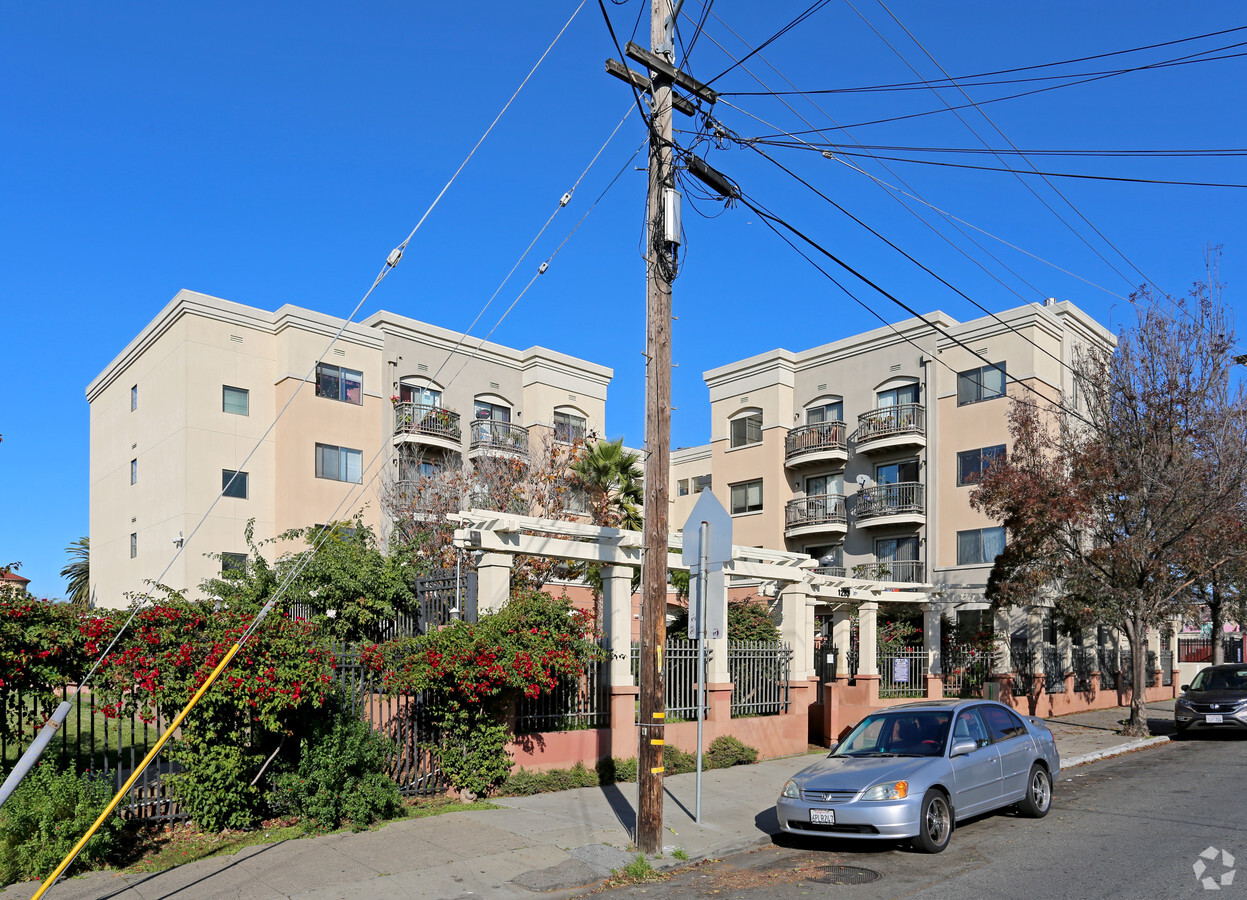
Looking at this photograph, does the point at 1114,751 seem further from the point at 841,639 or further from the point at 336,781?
the point at 336,781

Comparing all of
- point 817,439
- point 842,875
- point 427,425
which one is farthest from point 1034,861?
point 817,439

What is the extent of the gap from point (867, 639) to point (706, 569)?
33.5 ft

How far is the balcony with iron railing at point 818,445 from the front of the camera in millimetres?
35531

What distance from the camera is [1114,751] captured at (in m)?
18.9

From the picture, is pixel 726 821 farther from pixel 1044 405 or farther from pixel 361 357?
pixel 361 357

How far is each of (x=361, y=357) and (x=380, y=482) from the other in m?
4.39

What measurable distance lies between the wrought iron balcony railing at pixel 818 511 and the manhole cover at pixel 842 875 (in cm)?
2652

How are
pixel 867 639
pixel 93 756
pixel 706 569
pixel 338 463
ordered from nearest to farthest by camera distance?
pixel 93 756
pixel 706 569
pixel 867 639
pixel 338 463

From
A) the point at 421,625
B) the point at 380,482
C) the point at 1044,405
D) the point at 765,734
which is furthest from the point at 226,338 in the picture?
the point at 1044,405

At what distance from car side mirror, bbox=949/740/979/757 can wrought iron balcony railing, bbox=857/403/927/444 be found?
2347cm

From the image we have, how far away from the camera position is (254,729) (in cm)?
1009

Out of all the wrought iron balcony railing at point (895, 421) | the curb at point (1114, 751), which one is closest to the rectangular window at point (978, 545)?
the wrought iron balcony railing at point (895, 421)

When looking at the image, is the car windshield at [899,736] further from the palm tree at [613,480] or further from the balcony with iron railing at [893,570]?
the balcony with iron railing at [893,570]

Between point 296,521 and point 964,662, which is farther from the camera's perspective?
point 296,521
